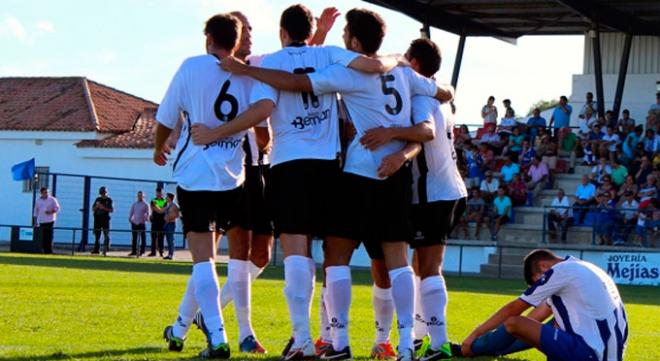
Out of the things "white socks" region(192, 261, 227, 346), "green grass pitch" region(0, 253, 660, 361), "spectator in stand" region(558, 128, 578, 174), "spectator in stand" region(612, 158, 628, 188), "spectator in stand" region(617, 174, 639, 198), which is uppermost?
"spectator in stand" region(558, 128, 578, 174)

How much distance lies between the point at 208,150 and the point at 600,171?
25111 mm

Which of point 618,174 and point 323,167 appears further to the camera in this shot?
point 618,174

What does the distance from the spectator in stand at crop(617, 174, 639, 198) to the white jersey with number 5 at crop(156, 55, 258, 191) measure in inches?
912

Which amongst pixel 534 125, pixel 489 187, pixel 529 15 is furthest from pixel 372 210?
pixel 529 15

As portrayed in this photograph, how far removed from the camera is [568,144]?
36.2 metres

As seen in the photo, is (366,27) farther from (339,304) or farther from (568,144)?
(568,144)

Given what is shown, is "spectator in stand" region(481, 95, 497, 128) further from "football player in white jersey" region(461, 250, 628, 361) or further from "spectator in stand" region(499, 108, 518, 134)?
"football player in white jersey" region(461, 250, 628, 361)

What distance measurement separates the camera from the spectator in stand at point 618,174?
3241 centimetres

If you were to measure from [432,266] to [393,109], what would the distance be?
3.70 ft

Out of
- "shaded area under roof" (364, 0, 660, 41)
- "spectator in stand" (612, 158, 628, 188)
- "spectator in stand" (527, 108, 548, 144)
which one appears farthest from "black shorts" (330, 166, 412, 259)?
"spectator in stand" (527, 108, 548, 144)

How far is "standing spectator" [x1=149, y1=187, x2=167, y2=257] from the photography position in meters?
37.3

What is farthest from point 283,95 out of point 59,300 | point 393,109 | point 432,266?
point 59,300

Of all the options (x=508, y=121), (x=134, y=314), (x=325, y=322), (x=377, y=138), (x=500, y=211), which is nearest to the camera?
(x=377, y=138)

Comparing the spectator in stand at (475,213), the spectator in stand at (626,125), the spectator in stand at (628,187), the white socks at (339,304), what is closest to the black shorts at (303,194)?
the white socks at (339,304)
